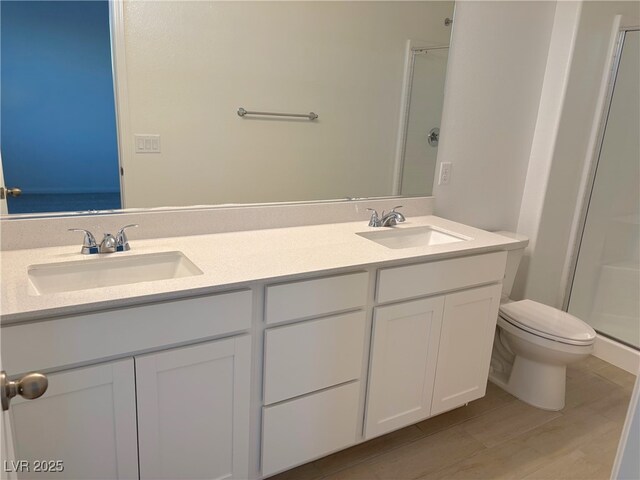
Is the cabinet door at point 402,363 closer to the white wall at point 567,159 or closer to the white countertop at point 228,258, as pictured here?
the white countertop at point 228,258

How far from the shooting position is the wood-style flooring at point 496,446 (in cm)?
192

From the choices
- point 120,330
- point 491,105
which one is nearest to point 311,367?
point 120,330

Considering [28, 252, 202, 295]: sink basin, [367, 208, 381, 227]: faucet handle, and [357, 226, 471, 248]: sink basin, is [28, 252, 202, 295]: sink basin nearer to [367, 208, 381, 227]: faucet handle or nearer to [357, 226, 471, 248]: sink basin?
[357, 226, 471, 248]: sink basin

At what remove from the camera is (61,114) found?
167cm

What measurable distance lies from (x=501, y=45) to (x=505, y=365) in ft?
5.46

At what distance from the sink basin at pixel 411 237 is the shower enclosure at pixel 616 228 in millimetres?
1286

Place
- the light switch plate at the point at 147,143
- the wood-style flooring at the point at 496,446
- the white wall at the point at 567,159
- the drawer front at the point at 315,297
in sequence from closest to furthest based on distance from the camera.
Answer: the drawer front at the point at 315,297
the light switch plate at the point at 147,143
the wood-style flooring at the point at 496,446
the white wall at the point at 567,159

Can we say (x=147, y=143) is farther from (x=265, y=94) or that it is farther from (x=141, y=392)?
(x=141, y=392)

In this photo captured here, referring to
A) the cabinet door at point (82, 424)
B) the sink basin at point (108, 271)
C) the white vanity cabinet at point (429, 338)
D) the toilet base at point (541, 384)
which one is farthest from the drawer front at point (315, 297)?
the toilet base at point (541, 384)

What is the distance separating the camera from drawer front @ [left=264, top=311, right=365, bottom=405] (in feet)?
5.17

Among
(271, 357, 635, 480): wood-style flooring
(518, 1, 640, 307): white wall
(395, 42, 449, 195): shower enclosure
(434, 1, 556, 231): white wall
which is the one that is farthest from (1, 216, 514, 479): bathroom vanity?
(518, 1, 640, 307): white wall

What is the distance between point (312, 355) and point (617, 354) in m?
2.11

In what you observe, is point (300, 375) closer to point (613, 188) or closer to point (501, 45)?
point (501, 45)

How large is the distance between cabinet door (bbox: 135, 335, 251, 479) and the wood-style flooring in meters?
0.42
